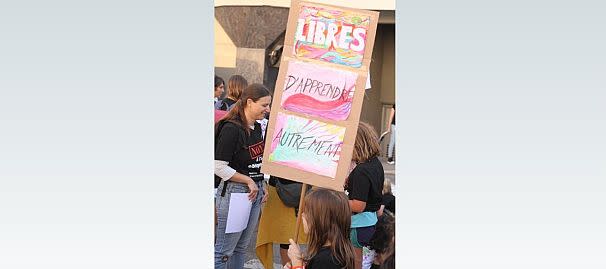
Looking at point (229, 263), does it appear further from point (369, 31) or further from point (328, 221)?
point (369, 31)

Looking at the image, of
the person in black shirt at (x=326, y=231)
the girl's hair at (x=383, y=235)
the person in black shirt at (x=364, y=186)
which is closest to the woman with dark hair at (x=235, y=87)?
the person in black shirt at (x=364, y=186)

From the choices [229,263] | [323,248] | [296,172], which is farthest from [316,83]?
[229,263]

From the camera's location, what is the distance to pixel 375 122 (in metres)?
5.46

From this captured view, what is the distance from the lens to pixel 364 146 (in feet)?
12.5

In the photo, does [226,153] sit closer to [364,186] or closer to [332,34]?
[364,186]

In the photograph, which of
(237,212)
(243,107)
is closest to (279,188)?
(237,212)

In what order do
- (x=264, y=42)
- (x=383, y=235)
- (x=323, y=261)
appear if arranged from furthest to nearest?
1. (x=264, y=42)
2. (x=383, y=235)
3. (x=323, y=261)

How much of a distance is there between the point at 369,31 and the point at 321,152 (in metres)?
0.48

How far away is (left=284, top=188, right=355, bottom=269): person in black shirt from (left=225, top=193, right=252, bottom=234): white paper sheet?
1.83 feet

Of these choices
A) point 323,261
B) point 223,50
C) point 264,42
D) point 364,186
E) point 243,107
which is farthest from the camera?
point 264,42

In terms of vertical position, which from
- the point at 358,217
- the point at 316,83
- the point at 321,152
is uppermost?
the point at 316,83

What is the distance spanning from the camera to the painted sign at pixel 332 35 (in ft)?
11.5

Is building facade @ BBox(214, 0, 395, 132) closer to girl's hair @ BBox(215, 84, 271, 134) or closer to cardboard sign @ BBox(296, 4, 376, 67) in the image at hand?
cardboard sign @ BBox(296, 4, 376, 67)

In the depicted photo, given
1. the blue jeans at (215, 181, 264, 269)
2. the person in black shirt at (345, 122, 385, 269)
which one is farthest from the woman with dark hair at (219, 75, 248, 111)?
the person in black shirt at (345, 122, 385, 269)
